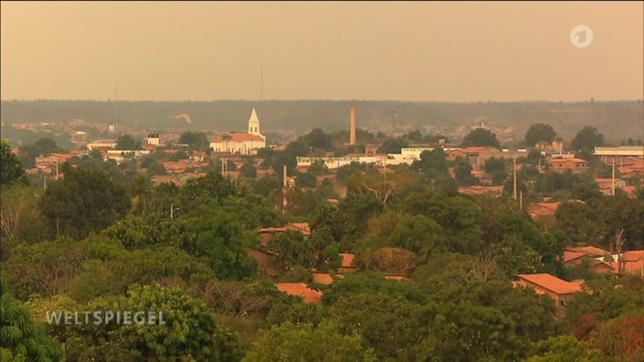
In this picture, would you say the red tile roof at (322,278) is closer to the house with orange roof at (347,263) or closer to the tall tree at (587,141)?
the house with orange roof at (347,263)

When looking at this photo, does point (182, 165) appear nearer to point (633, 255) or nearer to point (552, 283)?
point (633, 255)

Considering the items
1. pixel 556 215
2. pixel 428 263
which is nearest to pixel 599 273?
pixel 428 263

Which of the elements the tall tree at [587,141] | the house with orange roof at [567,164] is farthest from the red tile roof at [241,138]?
the house with orange roof at [567,164]

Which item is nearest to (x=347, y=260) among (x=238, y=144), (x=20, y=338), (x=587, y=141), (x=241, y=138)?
(x=20, y=338)

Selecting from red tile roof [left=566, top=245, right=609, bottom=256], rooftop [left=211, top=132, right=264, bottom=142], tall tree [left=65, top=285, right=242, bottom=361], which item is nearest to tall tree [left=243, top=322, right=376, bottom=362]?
tall tree [left=65, top=285, right=242, bottom=361]

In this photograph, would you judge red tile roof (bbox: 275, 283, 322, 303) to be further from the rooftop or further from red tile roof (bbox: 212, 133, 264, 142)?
red tile roof (bbox: 212, 133, 264, 142)

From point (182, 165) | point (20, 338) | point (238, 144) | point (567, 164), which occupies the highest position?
point (20, 338)
